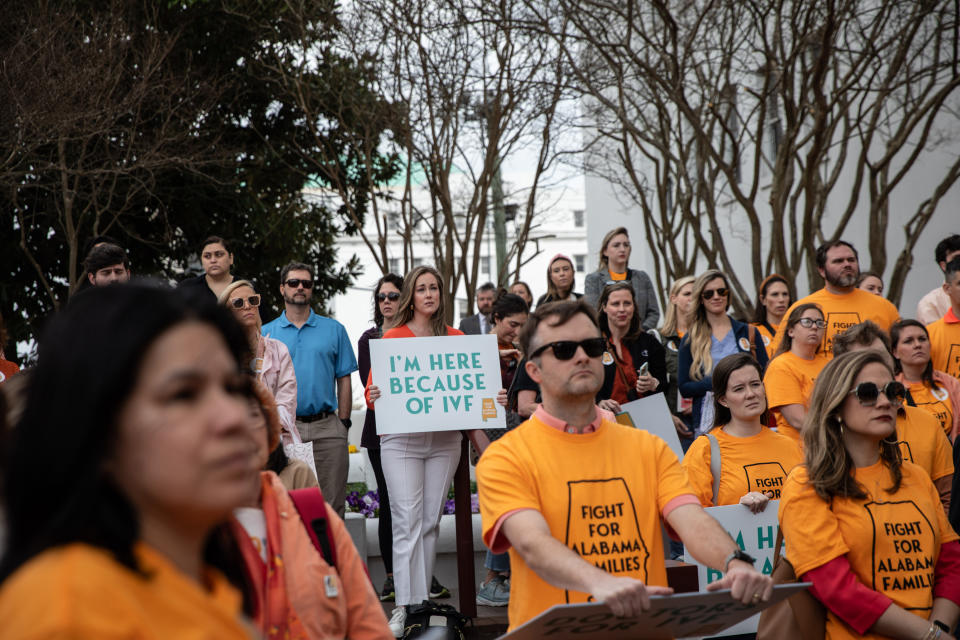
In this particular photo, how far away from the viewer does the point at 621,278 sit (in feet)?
33.1

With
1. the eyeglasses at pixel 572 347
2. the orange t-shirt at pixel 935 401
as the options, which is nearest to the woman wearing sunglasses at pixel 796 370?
the orange t-shirt at pixel 935 401

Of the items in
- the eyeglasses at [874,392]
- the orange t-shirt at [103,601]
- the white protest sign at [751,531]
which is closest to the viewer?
the orange t-shirt at [103,601]

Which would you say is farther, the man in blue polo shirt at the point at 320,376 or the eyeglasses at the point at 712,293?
the eyeglasses at the point at 712,293

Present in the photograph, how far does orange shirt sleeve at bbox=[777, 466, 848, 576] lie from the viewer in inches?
168

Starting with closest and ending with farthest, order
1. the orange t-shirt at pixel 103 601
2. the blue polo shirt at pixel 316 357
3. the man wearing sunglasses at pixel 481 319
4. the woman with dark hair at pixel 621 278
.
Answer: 1. the orange t-shirt at pixel 103 601
2. the blue polo shirt at pixel 316 357
3. the woman with dark hair at pixel 621 278
4. the man wearing sunglasses at pixel 481 319

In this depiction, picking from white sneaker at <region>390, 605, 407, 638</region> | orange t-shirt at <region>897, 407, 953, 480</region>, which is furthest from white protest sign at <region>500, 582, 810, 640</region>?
white sneaker at <region>390, 605, 407, 638</region>

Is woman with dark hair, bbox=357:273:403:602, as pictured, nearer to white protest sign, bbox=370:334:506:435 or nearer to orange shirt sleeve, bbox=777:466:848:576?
white protest sign, bbox=370:334:506:435

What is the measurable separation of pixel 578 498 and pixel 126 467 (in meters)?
2.53

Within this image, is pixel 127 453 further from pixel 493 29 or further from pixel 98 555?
pixel 493 29

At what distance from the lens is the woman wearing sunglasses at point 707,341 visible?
7949 mm

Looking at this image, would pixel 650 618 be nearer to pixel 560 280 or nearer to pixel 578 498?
pixel 578 498

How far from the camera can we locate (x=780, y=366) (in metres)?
7.30

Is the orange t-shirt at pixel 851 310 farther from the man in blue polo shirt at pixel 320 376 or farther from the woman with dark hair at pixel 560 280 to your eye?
the man in blue polo shirt at pixel 320 376

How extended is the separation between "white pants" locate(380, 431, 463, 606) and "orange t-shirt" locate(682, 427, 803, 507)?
6.13ft
